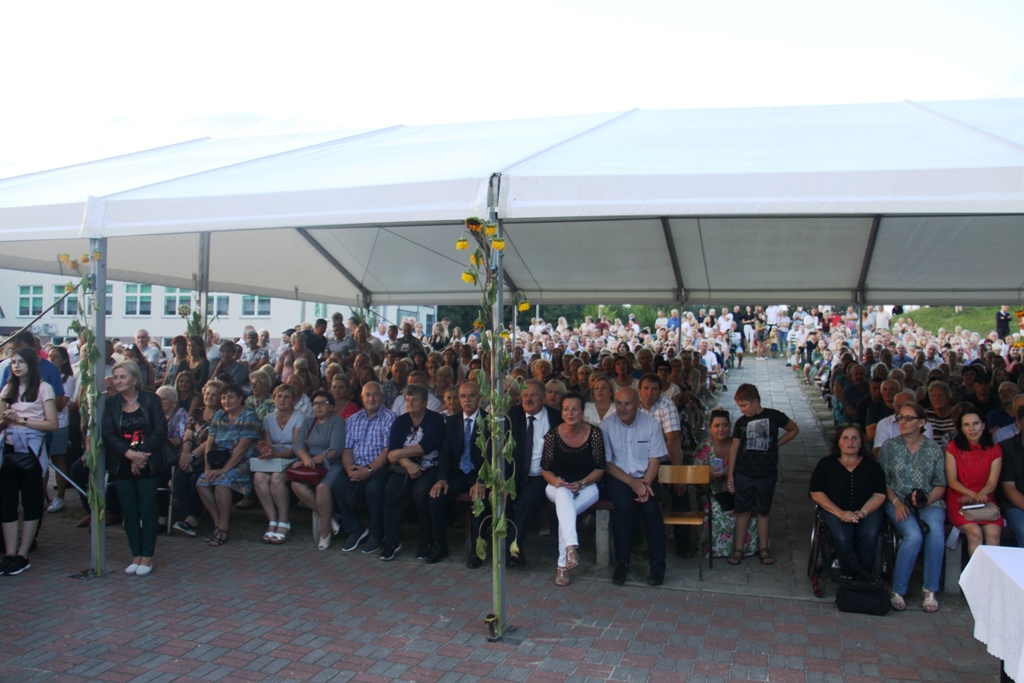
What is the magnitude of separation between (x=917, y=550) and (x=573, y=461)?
222 centimetres

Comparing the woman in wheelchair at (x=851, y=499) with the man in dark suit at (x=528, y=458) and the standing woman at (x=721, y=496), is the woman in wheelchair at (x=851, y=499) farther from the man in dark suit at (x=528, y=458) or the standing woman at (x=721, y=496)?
the man in dark suit at (x=528, y=458)

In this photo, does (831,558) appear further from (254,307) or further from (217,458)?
(254,307)

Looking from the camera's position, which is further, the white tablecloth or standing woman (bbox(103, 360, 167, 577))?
standing woman (bbox(103, 360, 167, 577))

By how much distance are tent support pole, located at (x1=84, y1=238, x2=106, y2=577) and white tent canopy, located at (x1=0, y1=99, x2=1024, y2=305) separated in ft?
Result: 0.86

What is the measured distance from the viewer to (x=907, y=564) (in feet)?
16.8

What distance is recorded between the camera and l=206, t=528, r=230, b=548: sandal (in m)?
6.54

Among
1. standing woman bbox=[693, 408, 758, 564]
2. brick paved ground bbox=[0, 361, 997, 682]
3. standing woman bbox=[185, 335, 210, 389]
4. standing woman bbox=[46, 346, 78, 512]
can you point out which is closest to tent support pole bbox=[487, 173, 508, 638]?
brick paved ground bbox=[0, 361, 997, 682]

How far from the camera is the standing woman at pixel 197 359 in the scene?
30.9ft

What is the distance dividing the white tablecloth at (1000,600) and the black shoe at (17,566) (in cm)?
577

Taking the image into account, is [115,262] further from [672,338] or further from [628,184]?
[672,338]

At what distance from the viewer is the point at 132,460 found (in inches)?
222

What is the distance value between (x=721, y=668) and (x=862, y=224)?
5.88 metres

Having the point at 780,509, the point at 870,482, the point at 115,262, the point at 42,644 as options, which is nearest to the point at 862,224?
the point at 780,509

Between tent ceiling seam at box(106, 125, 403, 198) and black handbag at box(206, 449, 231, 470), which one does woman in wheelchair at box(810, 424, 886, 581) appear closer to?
black handbag at box(206, 449, 231, 470)
